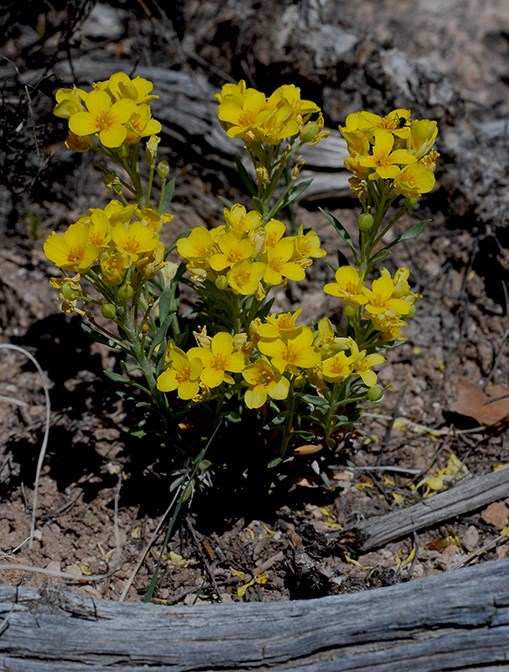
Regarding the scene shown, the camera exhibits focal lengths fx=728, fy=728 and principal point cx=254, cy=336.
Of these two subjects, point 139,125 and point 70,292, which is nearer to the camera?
point 70,292

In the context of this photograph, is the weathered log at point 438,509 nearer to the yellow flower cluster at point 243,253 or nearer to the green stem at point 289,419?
A: the green stem at point 289,419

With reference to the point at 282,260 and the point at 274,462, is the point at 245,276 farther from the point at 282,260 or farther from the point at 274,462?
the point at 274,462

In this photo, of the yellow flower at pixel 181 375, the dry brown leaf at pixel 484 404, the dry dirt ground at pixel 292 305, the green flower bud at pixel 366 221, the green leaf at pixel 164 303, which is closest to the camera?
the yellow flower at pixel 181 375

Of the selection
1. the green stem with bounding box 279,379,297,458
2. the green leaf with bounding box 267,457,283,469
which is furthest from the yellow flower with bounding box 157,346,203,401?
the green leaf with bounding box 267,457,283,469

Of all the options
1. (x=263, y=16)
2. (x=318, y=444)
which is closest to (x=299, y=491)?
(x=318, y=444)

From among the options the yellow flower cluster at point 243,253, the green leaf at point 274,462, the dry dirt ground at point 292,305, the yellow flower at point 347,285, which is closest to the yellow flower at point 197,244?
the yellow flower cluster at point 243,253

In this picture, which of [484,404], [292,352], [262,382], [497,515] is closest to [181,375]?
[262,382]

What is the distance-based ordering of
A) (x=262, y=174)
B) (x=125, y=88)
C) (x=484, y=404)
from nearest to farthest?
(x=125, y=88)
(x=262, y=174)
(x=484, y=404)
